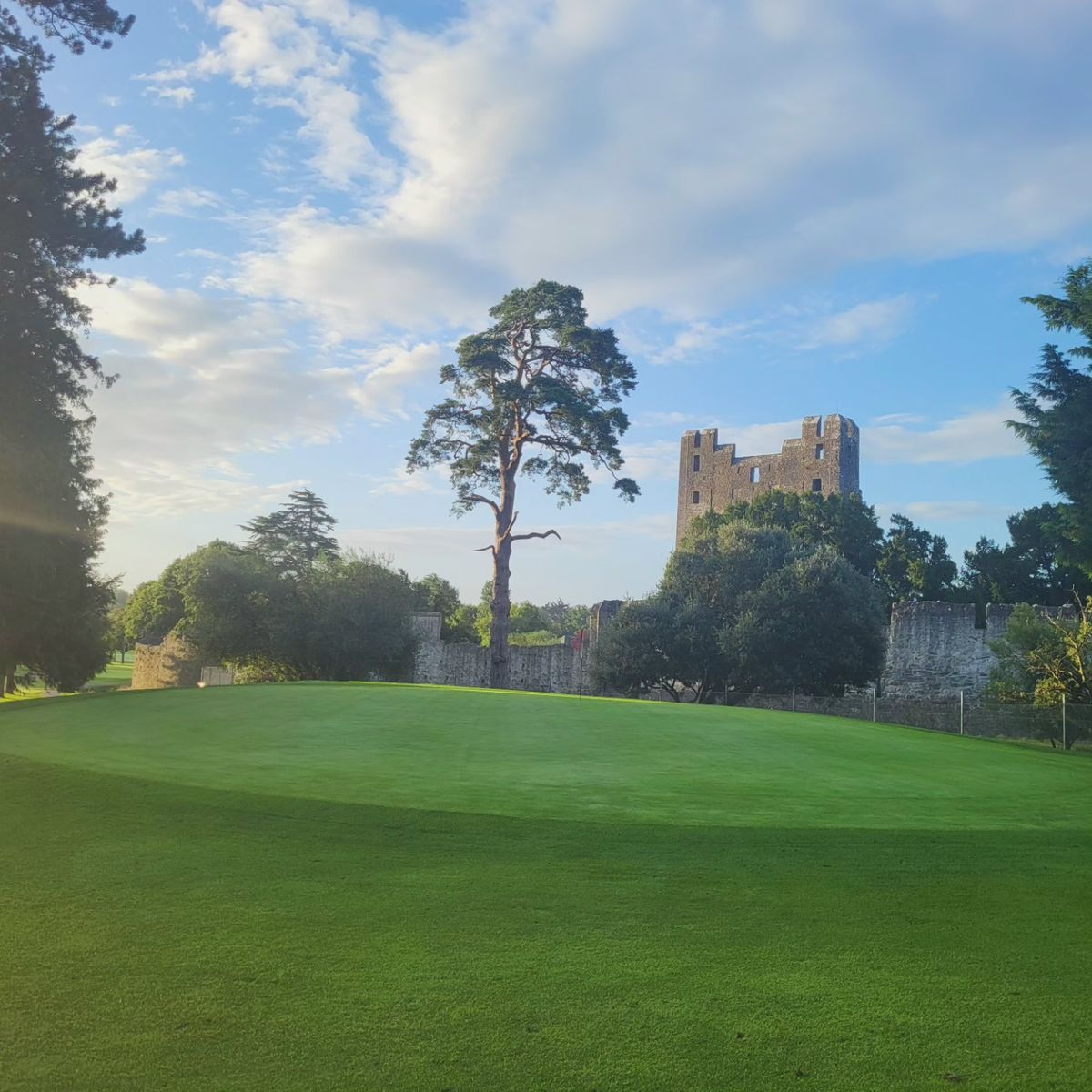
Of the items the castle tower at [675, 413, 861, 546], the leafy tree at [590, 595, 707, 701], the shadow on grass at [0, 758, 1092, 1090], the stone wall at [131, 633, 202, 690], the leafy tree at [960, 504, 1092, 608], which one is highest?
the castle tower at [675, 413, 861, 546]

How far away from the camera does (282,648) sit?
41031 millimetres

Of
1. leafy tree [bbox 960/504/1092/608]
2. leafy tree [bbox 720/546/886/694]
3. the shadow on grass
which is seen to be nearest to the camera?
the shadow on grass

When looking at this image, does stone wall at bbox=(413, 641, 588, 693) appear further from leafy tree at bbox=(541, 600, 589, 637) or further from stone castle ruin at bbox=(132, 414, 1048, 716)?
leafy tree at bbox=(541, 600, 589, 637)

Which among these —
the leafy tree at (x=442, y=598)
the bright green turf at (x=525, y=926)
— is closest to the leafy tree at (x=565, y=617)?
the leafy tree at (x=442, y=598)

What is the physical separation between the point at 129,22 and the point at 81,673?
60.2 ft

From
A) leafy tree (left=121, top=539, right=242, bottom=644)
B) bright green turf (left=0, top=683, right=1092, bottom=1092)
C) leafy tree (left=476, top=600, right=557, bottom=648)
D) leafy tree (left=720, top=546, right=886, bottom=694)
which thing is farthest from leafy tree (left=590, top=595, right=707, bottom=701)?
leafy tree (left=476, top=600, right=557, bottom=648)

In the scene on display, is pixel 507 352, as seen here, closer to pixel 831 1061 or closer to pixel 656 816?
pixel 656 816

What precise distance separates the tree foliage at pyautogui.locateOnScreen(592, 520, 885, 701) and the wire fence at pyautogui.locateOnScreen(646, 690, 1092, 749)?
1.65m

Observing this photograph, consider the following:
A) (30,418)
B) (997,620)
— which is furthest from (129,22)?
(997,620)

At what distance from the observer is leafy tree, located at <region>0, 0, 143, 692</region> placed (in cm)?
2455

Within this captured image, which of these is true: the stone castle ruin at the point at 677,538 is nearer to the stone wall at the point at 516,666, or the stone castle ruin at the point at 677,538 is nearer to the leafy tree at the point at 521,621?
the stone wall at the point at 516,666

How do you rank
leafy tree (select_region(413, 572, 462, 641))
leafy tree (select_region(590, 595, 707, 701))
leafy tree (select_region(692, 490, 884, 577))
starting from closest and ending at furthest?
leafy tree (select_region(590, 595, 707, 701)) → leafy tree (select_region(692, 490, 884, 577)) → leafy tree (select_region(413, 572, 462, 641))

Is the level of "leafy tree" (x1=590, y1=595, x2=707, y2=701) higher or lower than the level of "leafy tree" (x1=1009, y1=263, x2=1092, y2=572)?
lower

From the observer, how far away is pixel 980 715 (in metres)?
22.2
